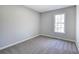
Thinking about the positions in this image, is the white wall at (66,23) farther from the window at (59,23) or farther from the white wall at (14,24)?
the white wall at (14,24)

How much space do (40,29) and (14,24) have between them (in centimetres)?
294

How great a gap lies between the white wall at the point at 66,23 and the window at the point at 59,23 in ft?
0.86

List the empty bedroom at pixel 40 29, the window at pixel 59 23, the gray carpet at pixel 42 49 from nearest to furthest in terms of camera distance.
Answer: the gray carpet at pixel 42 49 < the empty bedroom at pixel 40 29 < the window at pixel 59 23

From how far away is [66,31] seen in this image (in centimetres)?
416

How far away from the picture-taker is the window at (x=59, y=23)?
174 inches

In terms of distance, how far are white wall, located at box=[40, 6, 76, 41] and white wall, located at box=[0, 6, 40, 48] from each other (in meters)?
1.57

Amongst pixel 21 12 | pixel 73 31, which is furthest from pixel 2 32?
pixel 73 31

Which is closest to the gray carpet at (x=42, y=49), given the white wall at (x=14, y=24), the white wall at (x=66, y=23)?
the white wall at (x=14, y=24)

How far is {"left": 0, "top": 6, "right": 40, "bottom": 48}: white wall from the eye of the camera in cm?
281

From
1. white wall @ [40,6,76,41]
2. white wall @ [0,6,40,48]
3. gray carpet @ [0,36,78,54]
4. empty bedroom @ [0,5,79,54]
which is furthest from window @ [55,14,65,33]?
white wall @ [0,6,40,48]

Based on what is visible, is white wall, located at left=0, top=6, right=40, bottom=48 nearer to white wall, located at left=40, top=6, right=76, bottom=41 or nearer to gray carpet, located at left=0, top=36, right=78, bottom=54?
gray carpet, located at left=0, top=36, right=78, bottom=54

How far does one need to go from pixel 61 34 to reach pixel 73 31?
86cm

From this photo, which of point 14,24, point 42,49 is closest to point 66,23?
point 42,49

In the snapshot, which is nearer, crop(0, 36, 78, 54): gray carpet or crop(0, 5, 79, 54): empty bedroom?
crop(0, 36, 78, 54): gray carpet
